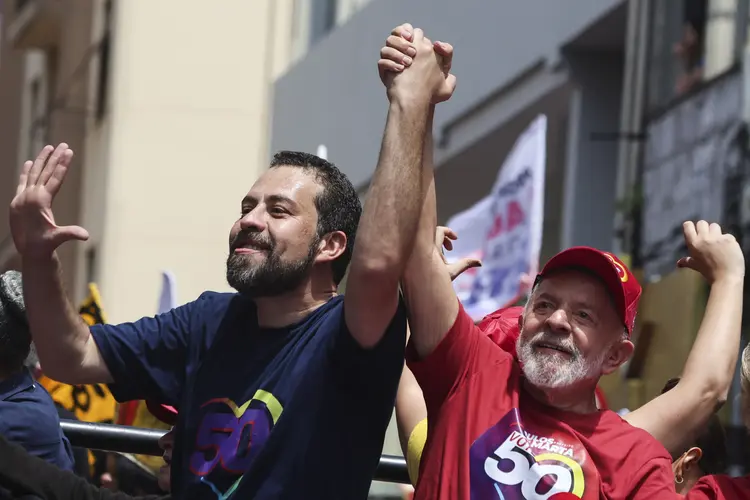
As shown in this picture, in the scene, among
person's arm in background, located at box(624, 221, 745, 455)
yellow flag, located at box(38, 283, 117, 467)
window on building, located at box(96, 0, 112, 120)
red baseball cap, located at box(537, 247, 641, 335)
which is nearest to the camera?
red baseball cap, located at box(537, 247, 641, 335)

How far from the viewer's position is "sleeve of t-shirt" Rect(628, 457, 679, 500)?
415 centimetres

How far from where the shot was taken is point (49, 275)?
426 cm

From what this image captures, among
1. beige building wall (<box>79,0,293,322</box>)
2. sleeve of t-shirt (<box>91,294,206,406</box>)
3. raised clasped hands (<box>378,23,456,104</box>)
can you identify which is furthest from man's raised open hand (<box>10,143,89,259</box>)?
beige building wall (<box>79,0,293,322</box>)

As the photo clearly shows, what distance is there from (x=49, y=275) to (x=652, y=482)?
56.5 inches

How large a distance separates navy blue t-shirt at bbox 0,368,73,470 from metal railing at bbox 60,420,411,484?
44mm

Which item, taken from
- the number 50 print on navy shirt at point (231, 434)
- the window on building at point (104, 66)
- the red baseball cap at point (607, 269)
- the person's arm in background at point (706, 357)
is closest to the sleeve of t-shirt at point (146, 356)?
the number 50 print on navy shirt at point (231, 434)

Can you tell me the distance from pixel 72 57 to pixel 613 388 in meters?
15.6

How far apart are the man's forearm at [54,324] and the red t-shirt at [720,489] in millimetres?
1430

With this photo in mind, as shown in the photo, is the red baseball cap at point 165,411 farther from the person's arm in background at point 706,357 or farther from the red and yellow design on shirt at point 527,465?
the person's arm in background at point 706,357

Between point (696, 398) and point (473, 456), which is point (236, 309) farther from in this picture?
point (696, 398)

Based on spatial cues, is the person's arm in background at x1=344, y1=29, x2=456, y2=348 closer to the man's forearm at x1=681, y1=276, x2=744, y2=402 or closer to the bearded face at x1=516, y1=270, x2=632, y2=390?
the bearded face at x1=516, y1=270, x2=632, y2=390

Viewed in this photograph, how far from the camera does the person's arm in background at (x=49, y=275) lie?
4.23m

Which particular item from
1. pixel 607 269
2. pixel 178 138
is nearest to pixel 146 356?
pixel 607 269

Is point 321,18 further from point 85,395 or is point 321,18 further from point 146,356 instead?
point 146,356
